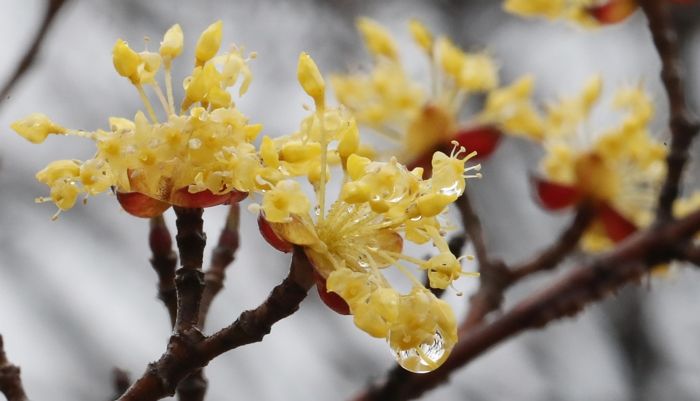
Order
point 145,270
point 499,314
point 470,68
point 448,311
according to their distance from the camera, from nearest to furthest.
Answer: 1. point 448,311
2. point 499,314
3. point 470,68
4. point 145,270

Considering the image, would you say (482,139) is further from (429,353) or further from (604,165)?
(429,353)

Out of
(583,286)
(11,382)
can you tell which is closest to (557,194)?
(583,286)

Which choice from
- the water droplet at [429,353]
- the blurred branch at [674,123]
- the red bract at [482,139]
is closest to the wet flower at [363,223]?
the water droplet at [429,353]

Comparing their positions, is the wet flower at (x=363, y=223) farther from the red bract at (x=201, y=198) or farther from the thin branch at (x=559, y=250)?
the thin branch at (x=559, y=250)

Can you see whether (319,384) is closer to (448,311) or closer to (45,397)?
(45,397)

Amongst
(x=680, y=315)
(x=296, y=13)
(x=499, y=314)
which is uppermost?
(x=499, y=314)

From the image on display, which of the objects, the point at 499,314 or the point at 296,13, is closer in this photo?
the point at 499,314

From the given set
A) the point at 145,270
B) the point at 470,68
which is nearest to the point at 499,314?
the point at 470,68
